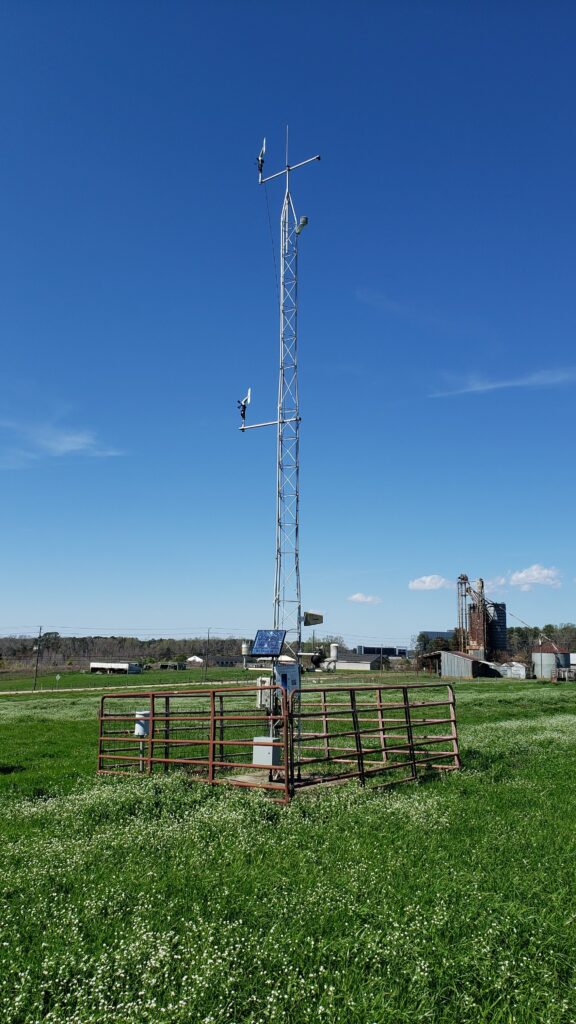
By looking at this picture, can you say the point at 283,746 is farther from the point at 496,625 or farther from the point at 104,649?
the point at 104,649

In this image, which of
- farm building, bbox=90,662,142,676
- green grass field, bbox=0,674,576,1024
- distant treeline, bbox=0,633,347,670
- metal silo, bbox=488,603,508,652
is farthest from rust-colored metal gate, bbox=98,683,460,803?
distant treeline, bbox=0,633,347,670

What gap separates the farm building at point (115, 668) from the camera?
369ft

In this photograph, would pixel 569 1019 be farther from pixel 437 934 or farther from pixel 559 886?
pixel 559 886

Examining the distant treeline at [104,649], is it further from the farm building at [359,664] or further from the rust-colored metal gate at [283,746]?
the rust-colored metal gate at [283,746]

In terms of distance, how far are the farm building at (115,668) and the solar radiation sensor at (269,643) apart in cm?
10024

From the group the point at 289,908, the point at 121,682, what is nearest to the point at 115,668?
the point at 121,682

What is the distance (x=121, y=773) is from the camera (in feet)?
51.4

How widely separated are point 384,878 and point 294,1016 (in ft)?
9.19

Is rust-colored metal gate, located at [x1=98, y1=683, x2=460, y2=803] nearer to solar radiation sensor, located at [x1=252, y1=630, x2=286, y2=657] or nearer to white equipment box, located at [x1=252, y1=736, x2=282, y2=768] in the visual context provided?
white equipment box, located at [x1=252, y1=736, x2=282, y2=768]

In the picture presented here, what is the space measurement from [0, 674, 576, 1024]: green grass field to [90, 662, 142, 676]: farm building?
340ft

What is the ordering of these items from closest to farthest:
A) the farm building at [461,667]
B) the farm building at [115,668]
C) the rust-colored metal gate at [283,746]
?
the rust-colored metal gate at [283,746] < the farm building at [461,667] < the farm building at [115,668]

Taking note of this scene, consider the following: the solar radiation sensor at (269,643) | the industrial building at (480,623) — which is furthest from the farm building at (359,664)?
the solar radiation sensor at (269,643)

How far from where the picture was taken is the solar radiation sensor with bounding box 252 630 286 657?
1644cm

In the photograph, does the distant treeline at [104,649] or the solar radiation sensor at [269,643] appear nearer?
the solar radiation sensor at [269,643]
